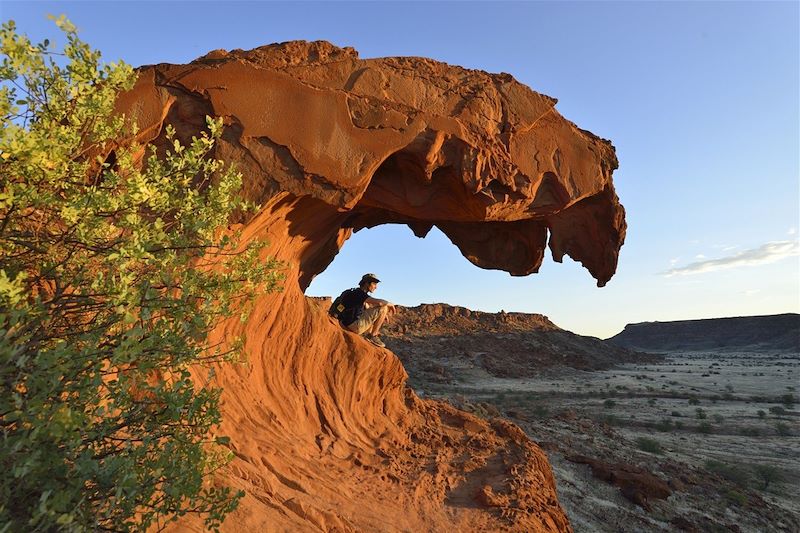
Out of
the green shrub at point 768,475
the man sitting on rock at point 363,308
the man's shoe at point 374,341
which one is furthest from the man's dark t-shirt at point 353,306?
the green shrub at point 768,475

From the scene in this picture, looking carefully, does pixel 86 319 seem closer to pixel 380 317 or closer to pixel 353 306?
pixel 353 306

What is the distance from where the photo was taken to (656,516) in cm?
801

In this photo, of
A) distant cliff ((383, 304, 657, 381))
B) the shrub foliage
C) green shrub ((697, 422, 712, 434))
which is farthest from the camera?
distant cliff ((383, 304, 657, 381))

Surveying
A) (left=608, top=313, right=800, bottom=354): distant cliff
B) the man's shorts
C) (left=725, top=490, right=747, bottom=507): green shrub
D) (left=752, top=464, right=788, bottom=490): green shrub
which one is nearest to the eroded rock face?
the man's shorts

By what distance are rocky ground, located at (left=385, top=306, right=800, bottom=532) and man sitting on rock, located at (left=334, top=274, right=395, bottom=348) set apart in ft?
14.5

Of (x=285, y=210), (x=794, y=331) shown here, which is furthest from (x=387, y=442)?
(x=794, y=331)

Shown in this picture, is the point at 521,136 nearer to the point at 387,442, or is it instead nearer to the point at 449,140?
the point at 449,140

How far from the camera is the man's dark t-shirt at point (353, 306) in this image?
8239 mm

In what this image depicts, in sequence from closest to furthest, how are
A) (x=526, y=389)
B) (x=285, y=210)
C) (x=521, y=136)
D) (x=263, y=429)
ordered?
(x=263, y=429), (x=285, y=210), (x=521, y=136), (x=526, y=389)

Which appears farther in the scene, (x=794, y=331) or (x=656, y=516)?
(x=794, y=331)

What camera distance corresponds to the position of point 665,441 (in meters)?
13.8

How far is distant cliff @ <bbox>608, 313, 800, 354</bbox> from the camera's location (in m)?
69.7

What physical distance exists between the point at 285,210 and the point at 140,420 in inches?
150

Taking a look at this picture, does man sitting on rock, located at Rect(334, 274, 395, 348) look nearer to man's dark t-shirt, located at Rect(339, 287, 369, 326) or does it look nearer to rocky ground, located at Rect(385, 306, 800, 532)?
man's dark t-shirt, located at Rect(339, 287, 369, 326)
